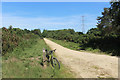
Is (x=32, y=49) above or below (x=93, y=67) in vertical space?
above

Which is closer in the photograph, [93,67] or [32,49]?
[93,67]

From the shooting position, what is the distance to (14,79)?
434 centimetres

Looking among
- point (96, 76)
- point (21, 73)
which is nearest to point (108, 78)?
point (96, 76)

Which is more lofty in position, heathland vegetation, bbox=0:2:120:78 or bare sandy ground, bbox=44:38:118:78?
heathland vegetation, bbox=0:2:120:78

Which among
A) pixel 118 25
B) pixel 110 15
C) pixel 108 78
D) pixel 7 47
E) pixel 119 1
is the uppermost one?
pixel 119 1

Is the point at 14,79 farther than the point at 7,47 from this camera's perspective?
No

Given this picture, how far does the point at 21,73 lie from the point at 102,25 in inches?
682

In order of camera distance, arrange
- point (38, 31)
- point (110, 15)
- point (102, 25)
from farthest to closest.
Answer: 1. point (38, 31)
2. point (102, 25)
3. point (110, 15)

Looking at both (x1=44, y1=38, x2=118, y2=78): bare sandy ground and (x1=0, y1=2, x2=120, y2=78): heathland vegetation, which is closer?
(x1=0, y1=2, x2=120, y2=78): heathland vegetation

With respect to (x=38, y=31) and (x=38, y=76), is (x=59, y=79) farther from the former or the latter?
(x=38, y=31)

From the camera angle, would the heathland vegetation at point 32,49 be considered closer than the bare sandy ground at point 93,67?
Yes

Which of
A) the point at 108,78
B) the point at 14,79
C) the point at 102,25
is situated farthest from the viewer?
the point at 102,25

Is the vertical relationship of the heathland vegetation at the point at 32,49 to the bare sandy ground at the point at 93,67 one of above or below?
above

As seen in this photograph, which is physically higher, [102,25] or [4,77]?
[102,25]
